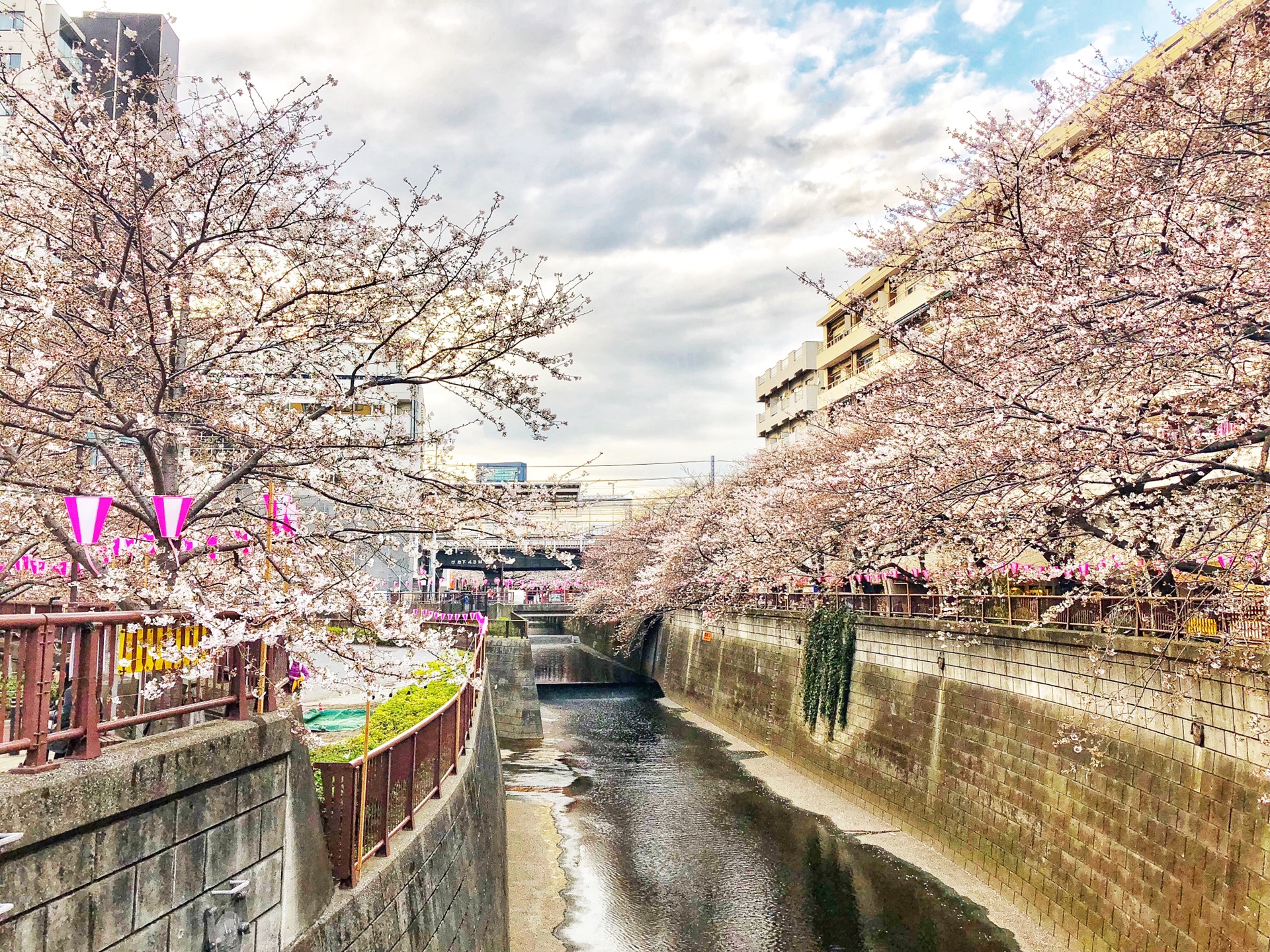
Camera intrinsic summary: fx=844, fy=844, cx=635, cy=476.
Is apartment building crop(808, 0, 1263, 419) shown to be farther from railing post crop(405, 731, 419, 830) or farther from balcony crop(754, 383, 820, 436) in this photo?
railing post crop(405, 731, 419, 830)

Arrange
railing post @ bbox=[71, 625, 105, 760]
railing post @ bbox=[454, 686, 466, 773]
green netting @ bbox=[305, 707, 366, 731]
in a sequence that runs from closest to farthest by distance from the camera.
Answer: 1. railing post @ bbox=[71, 625, 105, 760]
2. railing post @ bbox=[454, 686, 466, 773]
3. green netting @ bbox=[305, 707, 366, 731]

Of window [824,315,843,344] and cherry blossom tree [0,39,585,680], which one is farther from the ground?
window [824,315,843,344]

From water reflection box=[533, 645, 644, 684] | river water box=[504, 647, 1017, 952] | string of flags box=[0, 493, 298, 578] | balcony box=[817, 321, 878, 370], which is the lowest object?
water reflection box=[533, 645, 644, 684]

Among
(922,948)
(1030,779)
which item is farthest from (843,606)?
(922,948)

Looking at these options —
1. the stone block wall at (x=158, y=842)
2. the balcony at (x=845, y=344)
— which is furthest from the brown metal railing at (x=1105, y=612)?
the balcony at (x=845, y=344)

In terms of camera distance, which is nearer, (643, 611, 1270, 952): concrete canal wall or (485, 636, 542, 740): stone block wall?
(643, 611, 1270, 952): concrete canal wall

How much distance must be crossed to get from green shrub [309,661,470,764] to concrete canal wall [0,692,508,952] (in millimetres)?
1198

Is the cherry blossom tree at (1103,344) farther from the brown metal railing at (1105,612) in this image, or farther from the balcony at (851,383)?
the balcony at (851,383)

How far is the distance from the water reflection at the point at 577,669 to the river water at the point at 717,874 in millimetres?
22506

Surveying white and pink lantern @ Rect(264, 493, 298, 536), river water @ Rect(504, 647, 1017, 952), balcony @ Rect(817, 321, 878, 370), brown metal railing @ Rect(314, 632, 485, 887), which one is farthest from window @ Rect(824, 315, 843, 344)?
white and pink lantern @ Rect(264, 493, 298, 536)

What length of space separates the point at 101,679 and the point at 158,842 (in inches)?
45.4

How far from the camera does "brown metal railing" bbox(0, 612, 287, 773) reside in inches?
168

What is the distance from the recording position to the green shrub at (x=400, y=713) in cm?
997

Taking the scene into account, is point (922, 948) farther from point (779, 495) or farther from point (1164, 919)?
point (779, 495)
